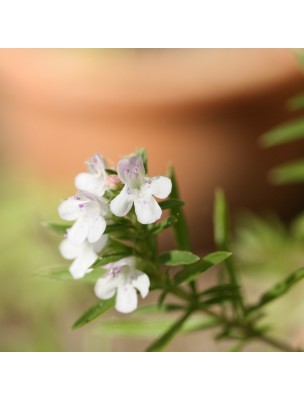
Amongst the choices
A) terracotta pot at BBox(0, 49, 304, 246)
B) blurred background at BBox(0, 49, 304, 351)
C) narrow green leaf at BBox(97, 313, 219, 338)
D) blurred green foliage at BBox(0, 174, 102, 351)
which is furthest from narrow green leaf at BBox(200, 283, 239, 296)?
terracotta pot at BBox(0, 49, 304, 246)

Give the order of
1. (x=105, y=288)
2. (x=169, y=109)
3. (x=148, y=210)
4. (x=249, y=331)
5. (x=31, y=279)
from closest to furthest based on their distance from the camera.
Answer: (x=148, y=210) < (x=105, y=288) < (x=249, y=331) < (x=31, y=279) < (x=169, y=109)

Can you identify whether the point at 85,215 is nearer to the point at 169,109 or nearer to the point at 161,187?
the point at 161,187

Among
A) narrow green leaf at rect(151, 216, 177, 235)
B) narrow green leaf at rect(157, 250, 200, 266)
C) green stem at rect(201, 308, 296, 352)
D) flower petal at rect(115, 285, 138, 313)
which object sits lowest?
green stem at rect(201, 308, 296, 352)

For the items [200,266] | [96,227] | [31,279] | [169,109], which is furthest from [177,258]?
[169,109]

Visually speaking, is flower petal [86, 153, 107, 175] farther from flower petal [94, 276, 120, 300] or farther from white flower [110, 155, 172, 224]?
flower petal [94, 276, 120, 300]

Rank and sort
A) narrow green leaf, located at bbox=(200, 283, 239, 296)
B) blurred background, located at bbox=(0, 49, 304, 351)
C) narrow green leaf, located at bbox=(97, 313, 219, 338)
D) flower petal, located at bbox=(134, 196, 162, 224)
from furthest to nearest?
blurred background, located at bbox=(0, 49, 304, 351) < narrow green leaf, located at bbox=(97, 313, 219, 338) < narrow green leaf, located at bbox=(200, 283, 239, 296) < flower petal, located at bbox=(134, 196, 162, 224)

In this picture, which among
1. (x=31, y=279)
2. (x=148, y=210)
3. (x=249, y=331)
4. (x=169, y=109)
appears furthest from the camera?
(x=169, y=109)

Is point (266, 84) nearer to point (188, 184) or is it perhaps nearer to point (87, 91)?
point (188, 184)
